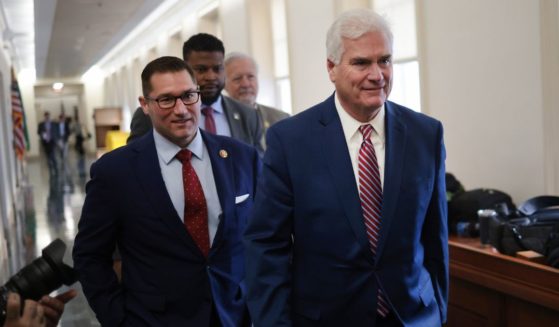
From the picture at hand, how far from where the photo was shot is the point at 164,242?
2.39 m

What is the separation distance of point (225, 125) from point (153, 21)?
1421 cm

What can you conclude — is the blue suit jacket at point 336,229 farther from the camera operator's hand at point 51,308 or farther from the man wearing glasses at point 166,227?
the camera operator's hand at point 51,308

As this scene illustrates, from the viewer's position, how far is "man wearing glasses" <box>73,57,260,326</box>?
239 cm

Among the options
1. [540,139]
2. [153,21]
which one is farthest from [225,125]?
[153,21]

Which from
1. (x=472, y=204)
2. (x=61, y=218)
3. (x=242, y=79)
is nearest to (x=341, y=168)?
(x=472, y=204)

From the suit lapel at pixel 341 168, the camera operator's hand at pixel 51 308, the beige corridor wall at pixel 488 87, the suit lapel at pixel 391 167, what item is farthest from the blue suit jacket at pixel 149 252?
the beige corridor wall at pixel 488 87

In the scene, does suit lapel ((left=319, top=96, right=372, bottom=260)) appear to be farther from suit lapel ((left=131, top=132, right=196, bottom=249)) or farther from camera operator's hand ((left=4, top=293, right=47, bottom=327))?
camera operator's hand ((left=4, top=293, right=47, bottom=327))

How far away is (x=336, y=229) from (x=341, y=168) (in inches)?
7.4

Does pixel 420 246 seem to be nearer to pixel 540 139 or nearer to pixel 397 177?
pixel 397 177

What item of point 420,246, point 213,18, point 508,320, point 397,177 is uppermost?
point 213,18

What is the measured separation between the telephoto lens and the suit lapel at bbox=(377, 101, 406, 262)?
118 centimetres

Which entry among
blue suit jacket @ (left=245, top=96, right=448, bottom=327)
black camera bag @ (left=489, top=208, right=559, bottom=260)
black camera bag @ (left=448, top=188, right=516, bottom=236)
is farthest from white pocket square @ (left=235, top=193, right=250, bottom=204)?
black camera bag @ (left=448, top=188, right=516, bottom=236)

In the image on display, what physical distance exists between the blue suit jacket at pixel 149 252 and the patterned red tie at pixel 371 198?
605 millimetres

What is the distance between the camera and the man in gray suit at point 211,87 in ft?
11.3
